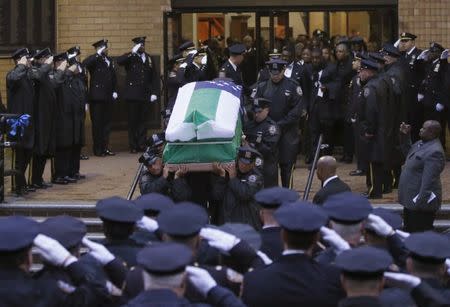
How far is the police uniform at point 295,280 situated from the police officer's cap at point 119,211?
855 mm

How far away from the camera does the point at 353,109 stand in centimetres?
1590

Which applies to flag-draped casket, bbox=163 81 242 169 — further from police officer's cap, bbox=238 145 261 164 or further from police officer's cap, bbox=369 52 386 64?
police officer's cap, bbox=369 52 386 64

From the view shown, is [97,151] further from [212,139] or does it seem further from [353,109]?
[212,139]

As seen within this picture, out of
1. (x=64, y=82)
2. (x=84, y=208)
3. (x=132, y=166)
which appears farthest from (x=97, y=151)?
(x=84, y=208)

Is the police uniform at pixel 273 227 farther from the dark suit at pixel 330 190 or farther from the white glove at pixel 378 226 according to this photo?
the dark suit at pixel 330 190

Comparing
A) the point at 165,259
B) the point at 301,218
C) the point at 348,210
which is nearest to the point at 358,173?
the point at 348,210

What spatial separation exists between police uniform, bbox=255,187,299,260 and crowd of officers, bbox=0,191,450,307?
0.12m

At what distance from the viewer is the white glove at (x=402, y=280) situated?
21.4 ft

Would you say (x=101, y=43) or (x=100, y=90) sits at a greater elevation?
(x=101, y=43)

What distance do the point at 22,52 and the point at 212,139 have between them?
16.9 feet

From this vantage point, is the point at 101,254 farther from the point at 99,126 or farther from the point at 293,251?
the point at 99,126

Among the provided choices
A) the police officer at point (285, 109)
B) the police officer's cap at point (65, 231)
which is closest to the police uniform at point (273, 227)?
the police officer's cap at point (65, 231)

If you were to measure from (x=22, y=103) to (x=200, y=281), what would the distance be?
1014 cm

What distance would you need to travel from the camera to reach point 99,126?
20016 millimetres
